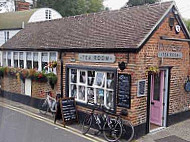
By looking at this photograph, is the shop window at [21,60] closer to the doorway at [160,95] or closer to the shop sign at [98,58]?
the shop sign at [98,58]

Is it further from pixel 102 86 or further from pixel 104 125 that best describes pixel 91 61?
pixel 104 125

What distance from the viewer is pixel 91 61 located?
9.63 meters

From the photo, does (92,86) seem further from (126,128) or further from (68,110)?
(126,128)

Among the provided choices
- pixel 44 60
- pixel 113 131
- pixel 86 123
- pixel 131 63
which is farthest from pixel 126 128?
pixel 44 60

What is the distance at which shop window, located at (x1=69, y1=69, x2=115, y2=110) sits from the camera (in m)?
9.13

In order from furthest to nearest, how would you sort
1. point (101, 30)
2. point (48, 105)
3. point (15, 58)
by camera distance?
1. point (15, 58)
2. point (48, 105)
3. point (101, 30)

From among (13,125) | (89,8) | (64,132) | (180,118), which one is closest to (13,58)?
(13,125)

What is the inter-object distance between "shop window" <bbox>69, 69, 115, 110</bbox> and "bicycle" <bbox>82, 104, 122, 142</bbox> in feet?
1.42

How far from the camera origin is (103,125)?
885 centimetres

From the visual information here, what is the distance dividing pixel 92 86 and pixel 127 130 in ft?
7.61

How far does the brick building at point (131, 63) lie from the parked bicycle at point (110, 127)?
0.92ft

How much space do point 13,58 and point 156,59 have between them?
908cm

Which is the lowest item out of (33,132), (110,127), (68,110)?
(33,132)

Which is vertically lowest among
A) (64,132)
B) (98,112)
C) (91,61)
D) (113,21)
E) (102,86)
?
(64,132)
